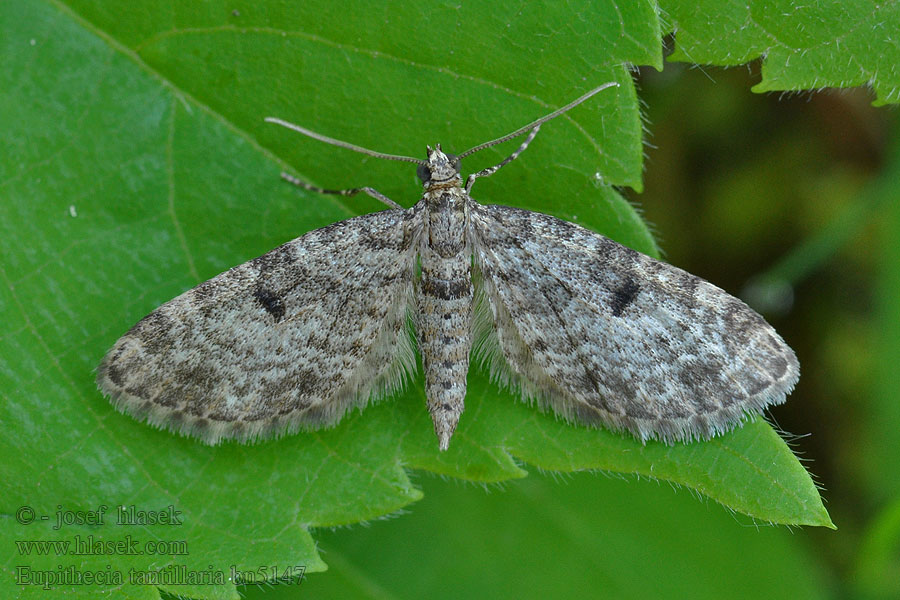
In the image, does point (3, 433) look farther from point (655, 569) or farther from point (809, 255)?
point (809, 255)

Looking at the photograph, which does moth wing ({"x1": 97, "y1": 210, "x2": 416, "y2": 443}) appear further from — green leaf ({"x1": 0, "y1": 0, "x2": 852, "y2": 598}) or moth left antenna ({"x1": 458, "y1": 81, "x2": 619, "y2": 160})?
moth left antenna ({"x1": 458, "y1": 81, "x2": 619, "y2": 160})

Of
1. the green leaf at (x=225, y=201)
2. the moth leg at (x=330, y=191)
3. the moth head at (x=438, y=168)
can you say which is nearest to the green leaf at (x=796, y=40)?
the green leaf at (x=225, y=201)

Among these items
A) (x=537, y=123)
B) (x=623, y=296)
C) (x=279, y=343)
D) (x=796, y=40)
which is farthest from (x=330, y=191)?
(x=796, y=40)

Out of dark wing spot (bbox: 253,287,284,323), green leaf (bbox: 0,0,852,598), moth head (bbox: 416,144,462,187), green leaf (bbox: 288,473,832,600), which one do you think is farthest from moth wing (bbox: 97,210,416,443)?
green leaf (bbox: 288,473,832,600)

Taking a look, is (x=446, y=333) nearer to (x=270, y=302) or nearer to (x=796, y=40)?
(x=270, y=302)

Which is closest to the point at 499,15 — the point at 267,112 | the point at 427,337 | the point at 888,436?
the point at 267,112
